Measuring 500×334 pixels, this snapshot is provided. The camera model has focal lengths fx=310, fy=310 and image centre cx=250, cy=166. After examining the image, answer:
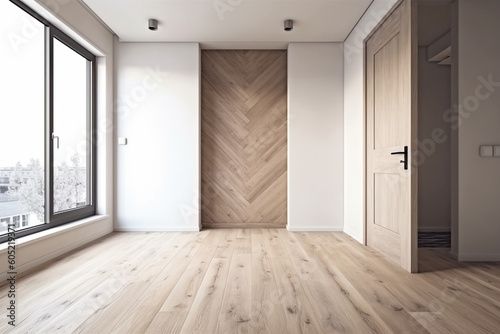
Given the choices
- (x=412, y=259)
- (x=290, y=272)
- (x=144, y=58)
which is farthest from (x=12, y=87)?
(x=412, y=259)

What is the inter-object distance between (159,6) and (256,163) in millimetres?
2276

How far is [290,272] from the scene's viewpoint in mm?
2490

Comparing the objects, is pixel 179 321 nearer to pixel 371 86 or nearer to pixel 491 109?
pixel 371 86

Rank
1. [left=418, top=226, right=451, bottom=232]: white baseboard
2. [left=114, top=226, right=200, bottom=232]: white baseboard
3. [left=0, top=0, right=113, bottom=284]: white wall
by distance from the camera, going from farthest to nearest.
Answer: [left=418, top=226, right=451, bottom=232]: white baseboard → [left=114, top=226, right=200, bottom=232]: white baseboard → [left=0, top=0, right=113, bottom=284]: white wall

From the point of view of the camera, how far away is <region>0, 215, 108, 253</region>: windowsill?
250cm

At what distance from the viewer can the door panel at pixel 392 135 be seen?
8.27 feet

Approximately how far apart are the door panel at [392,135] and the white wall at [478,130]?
2.06 ft

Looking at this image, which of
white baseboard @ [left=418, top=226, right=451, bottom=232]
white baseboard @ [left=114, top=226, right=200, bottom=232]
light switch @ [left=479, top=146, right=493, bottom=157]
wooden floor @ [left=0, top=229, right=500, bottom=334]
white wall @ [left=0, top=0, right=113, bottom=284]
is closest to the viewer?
wooden floor @ [left=0, top=229, right=500, bottom=334]

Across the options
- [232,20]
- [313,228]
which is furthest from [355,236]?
[232,20]

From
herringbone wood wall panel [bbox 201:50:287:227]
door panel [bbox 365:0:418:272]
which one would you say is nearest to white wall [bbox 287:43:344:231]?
herringbone wood wall panel [bbox 201:50:287:227]

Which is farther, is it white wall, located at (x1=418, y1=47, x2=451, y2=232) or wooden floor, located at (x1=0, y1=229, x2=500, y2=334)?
white wall, located at (x1=418, y1=47, x2=451, y2=232)

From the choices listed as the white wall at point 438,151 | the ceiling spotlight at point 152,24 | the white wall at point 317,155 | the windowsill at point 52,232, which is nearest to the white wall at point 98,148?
the windowsill at point 52,232

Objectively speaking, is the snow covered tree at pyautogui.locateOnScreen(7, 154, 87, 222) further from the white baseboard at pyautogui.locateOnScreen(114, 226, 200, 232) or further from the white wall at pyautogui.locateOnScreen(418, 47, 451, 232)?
the white wall at pyautogui.locateOnScreen(418, 47, 451, 232)

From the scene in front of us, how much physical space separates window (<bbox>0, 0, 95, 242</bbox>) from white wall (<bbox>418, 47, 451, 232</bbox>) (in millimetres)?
4486
